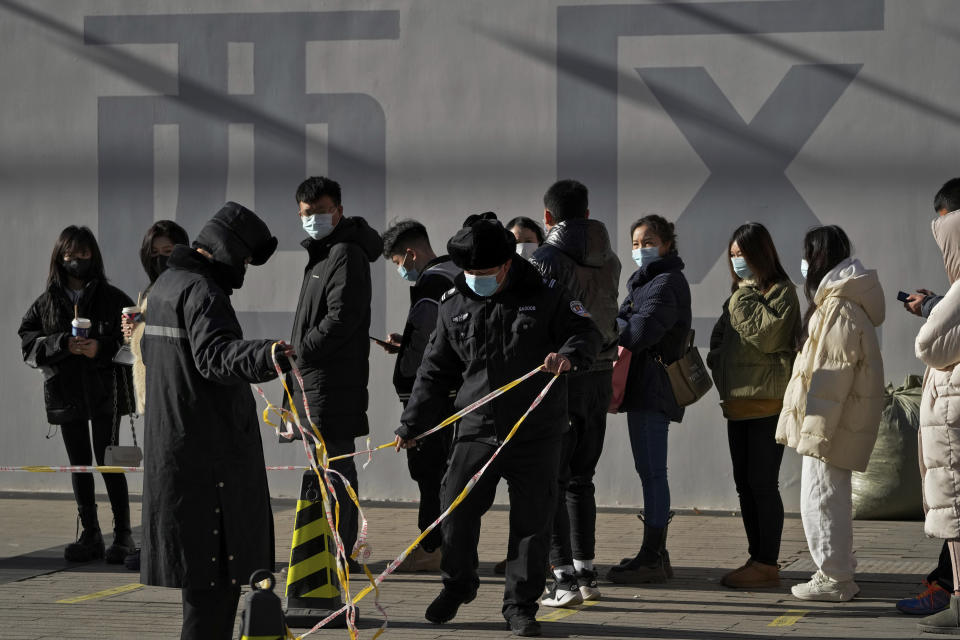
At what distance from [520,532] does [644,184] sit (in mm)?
4507

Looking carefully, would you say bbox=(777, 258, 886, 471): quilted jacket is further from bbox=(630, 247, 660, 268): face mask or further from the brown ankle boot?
bbox=(630, 247, 660, 268): face mask

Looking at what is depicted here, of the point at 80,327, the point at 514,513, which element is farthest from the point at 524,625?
the point at 80,327

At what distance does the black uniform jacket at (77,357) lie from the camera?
8414 mm

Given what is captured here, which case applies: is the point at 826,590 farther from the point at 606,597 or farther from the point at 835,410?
the point at 606,597

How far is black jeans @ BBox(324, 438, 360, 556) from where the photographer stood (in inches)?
275

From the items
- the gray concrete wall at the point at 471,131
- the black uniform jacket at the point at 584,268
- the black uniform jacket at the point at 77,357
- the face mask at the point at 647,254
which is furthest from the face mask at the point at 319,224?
the gray concrete wall at the point at 471,131

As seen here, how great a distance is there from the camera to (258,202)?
10734mm

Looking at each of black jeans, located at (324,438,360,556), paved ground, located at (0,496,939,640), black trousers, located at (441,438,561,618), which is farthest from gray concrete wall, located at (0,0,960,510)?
black trousers, located at (441,438,561,618)

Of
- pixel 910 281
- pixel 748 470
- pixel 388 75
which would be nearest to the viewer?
pixel 748 470

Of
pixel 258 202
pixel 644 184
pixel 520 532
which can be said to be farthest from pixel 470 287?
pixel 258 202

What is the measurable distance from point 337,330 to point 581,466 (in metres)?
1.46

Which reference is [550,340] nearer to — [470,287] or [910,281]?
[470,287]

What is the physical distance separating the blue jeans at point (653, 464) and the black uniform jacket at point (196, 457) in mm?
3044

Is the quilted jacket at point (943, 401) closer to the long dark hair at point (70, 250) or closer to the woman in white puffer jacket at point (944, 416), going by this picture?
the woman in white puffer jacket at point (944, 416)
